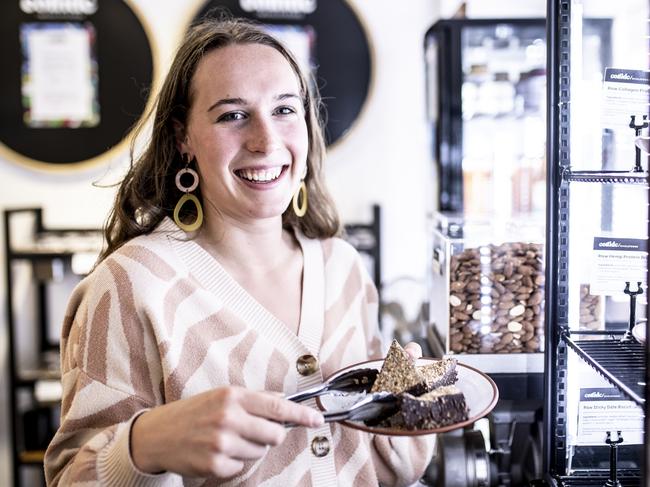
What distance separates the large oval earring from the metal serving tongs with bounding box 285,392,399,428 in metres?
0.49

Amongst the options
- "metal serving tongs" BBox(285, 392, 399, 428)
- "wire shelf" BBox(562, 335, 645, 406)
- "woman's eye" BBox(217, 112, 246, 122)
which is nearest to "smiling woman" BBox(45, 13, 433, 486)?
"woman's eye" BBox(217, 112, 246, 122)

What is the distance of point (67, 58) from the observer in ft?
8.73

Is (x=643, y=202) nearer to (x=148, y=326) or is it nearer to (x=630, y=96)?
(x=630, y=96)

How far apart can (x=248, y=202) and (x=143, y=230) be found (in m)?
0.22

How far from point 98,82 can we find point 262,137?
5.71 feet

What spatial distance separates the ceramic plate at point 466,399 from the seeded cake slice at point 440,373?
3 centimetres

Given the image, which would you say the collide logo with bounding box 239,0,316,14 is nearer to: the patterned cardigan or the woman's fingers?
the patterned cardigan

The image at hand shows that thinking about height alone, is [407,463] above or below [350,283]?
below

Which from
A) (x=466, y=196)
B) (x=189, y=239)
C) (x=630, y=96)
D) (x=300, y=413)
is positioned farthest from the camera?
(x=466, y=196)

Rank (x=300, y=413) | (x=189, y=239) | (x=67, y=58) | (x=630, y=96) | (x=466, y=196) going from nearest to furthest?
(x=300, y=413), (x=630, y=96), (x=189, y=239), (x=466, y=196), (x=67, y=58)

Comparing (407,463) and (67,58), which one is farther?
(67,58)

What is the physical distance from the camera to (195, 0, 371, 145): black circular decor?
269 centimetres

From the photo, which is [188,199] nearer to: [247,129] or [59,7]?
[247,129]

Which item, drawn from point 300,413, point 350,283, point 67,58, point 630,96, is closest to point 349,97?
point 67,58
